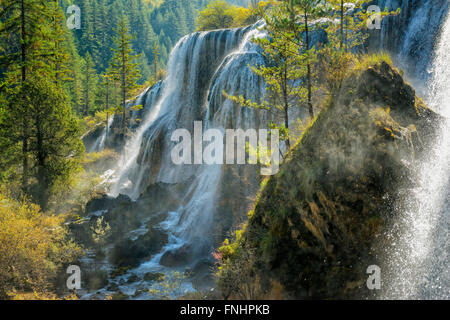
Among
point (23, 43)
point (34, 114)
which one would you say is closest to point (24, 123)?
point (34, 114)

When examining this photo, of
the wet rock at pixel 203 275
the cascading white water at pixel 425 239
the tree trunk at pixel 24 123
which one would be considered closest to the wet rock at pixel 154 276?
the wet rock at pixel 203 275

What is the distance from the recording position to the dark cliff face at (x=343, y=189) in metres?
6.21

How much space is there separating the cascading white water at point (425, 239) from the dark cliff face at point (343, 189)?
0.36 m

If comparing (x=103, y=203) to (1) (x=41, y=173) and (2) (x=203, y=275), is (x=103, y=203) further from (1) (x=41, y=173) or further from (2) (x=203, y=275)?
(2) (x=203, y=275)

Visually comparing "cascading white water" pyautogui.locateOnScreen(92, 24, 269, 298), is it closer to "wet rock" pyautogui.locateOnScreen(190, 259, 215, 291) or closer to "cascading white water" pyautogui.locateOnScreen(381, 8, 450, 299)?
"wet rock" pyautogui.locateOnScreen(190, 259, 215, 291)

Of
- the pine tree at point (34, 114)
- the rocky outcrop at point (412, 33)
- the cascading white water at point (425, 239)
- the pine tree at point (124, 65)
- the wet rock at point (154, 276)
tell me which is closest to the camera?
the cascading white water at point (425, 239)

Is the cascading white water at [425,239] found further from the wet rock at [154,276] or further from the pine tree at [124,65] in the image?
the pine tree at [124,65]

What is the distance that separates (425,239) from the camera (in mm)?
5684

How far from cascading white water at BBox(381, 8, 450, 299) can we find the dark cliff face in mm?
357

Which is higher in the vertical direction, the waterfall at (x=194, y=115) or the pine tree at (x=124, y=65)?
the pine tree at (x=124, y=65)

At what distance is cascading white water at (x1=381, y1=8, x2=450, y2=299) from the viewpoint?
521 centimetres

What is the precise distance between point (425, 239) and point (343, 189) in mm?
1858
